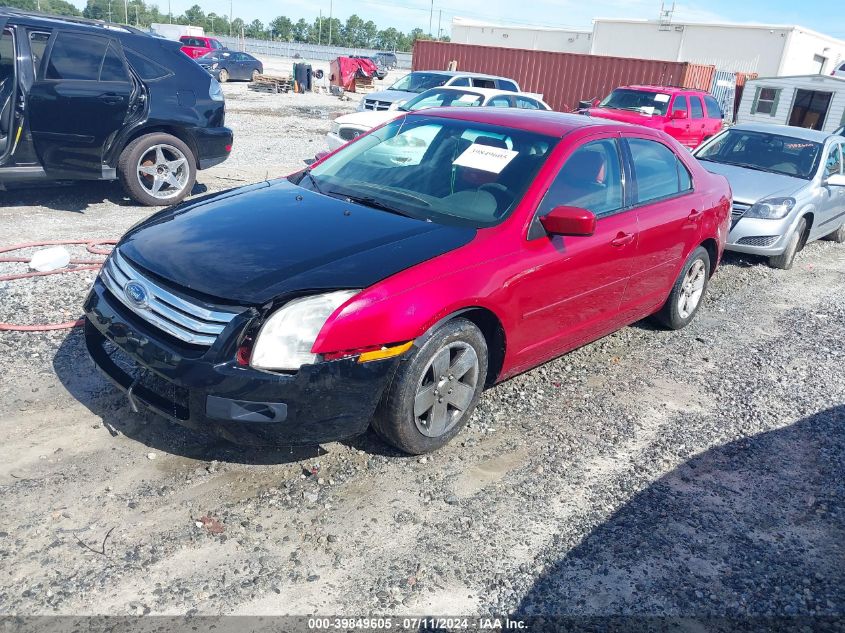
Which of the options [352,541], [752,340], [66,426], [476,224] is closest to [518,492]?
[352,541]

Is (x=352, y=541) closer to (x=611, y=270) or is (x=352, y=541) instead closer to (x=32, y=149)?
(x=611, y=270)

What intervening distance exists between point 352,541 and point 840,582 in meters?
2.16

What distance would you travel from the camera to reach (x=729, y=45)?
36.9 metres

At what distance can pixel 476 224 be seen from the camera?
12.4 feet

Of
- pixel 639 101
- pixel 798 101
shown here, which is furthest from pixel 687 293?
pixel 798 101

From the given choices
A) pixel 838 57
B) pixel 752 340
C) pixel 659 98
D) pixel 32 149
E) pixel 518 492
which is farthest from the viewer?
pixel 838 57

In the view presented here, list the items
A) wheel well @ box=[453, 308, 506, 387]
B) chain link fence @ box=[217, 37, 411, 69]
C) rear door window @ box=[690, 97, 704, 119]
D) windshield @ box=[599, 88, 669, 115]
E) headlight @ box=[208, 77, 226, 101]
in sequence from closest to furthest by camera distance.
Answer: wheel well @ box=[453, 308, 506, 387]
headlight @ box=[208, 77, 226, 101]
windshield @ box=[599, 88, 669, 115]
rear door window @ box=[690, 97, 704, 119]
chain link fence @ box=[217, 37, 411, 69]

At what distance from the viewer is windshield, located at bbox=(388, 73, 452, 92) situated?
15.1 meters

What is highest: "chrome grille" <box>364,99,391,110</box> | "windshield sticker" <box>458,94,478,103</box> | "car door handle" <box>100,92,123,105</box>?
"car door handle" <box>100,92,123,105</box>

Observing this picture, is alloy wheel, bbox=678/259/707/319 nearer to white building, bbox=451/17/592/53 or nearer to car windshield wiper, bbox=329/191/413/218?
car windshield wiper, bbox=329/191/413/218

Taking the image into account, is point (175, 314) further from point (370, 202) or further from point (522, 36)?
point (522, 36)

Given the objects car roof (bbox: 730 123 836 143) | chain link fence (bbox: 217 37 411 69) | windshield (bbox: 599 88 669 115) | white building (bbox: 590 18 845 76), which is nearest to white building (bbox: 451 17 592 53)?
white building (bbox: 590 18 845 76)

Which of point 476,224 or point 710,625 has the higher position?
point 476,224

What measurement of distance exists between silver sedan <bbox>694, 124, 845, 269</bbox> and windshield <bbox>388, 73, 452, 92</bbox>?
283 inches
